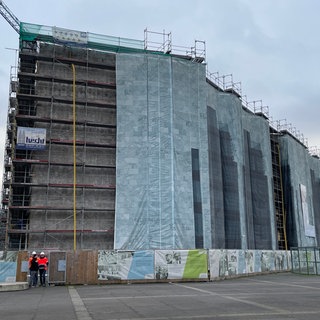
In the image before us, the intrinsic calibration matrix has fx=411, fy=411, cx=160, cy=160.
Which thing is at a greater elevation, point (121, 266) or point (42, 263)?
point (42, 263)

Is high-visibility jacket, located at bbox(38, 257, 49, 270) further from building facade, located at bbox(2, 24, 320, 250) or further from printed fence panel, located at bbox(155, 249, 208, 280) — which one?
building facade, located at bbox(2, 24, 320, 250)

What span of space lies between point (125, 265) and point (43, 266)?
423 cm

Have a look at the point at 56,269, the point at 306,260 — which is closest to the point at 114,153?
the point at 56,269

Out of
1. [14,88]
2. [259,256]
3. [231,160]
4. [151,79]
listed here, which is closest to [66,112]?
[14,88]

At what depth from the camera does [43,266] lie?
784 inches

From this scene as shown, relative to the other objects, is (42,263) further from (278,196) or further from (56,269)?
(278,196)

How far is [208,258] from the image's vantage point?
76.2 ft

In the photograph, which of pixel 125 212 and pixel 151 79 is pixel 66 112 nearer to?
pixel 151 79

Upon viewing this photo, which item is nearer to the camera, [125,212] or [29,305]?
[29,305]

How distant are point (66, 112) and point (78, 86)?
240 centimetres

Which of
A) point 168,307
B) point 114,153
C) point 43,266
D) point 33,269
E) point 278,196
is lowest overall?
point 168,307

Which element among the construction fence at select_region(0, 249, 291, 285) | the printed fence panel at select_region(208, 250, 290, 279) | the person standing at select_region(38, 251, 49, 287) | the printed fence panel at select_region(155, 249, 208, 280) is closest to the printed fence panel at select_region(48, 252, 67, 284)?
the construction fence at select_region(0, 249, 291, 285)

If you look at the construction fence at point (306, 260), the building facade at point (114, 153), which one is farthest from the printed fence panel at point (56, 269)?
the construction fence at point (306, 260)

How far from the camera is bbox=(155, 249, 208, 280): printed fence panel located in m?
22.2
